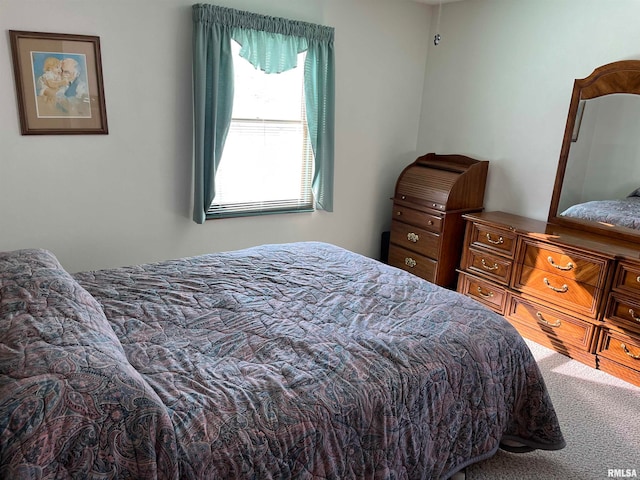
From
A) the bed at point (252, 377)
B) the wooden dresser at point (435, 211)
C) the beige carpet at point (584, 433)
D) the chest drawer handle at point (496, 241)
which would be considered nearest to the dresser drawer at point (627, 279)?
→ the beige carpet at point (584, 433)

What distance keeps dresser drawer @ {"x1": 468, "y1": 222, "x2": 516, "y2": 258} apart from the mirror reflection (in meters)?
0.45

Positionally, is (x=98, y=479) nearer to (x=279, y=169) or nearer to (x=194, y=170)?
(x=194, y=170)

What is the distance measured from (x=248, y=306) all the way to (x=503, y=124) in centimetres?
276

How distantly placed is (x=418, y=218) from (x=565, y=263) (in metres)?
1.22

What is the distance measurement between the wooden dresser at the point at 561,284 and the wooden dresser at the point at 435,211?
0.17 m

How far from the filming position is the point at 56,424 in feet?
3.59

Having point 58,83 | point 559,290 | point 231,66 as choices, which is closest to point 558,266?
point 559,290

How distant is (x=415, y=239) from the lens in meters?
4.00

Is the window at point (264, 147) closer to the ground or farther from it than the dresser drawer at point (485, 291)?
farther from it

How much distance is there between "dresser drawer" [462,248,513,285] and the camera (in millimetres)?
3445

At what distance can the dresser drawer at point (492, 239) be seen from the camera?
338cm

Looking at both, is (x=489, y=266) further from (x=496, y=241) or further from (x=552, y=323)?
(x=552, y=323)

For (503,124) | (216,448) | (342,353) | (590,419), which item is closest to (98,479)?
(216,448)

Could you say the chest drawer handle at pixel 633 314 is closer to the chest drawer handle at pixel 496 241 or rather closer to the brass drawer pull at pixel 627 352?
the brass drawer pull at pixel 627 352
